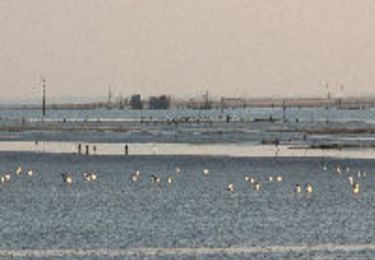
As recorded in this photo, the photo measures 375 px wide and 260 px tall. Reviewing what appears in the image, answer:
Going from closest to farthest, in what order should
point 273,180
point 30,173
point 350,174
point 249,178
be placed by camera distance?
point 273,180, point 249,178, point 30,173, point 350,174

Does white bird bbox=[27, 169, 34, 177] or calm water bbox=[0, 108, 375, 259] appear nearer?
calm water bbox=[0, 108, 375, 259]

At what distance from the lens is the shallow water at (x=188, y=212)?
32.3 meters

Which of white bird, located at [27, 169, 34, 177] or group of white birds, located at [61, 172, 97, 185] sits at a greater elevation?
group of white birds, located at [61, 172, 97, 185]

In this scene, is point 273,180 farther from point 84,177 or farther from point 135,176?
point 84,177

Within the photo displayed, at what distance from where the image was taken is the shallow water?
106 feet

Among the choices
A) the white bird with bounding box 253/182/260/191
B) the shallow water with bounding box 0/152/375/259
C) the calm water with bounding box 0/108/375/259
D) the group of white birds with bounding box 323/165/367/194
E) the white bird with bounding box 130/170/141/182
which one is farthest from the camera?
the white bird with bounding box 130/170/141/182

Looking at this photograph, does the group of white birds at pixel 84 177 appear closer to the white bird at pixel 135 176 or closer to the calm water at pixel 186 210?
the calm water at pixel 186 210

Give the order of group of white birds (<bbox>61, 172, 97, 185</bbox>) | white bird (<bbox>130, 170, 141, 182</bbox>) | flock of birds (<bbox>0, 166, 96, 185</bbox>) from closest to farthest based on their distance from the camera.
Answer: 1. group of white birds (<bbox>61, 172, 97, 185</bbox>)
2. flock of birds (<bbox>0, 166, 96, 185</bbox>)
3. white bird (<bbox>130, 170, 141, 182</bbox>)

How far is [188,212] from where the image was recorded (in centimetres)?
4066


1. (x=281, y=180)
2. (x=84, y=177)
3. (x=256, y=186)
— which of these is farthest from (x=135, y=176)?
(x=256, y=186)


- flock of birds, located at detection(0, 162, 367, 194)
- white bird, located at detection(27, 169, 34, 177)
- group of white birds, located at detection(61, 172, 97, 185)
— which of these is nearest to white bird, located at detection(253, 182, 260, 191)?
flock of birds, located at detection(0, 162, 367, 194)

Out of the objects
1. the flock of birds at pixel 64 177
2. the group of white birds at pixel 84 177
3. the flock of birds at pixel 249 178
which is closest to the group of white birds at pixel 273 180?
the flock of birds at pixel 249 178

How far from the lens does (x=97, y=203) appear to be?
4428 cm

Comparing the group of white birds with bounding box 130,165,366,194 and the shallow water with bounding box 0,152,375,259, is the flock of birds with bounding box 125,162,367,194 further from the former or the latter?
the shallow water with bounding box 0,152,375,259
